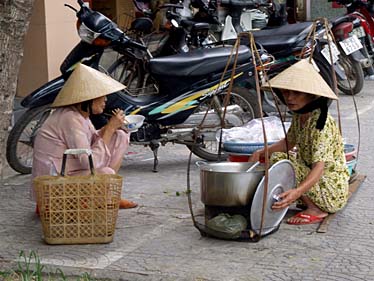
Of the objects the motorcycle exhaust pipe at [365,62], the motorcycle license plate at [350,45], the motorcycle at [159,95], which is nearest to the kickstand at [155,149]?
the motorcycle at [159,95]

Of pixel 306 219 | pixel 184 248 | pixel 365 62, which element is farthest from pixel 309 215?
pixel 365 62

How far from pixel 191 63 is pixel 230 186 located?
225 centimetres

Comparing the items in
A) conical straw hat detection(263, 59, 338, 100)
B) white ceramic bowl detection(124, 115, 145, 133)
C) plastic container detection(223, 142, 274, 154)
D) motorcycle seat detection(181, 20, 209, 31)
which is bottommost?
plastic container detection(223, 142, 274, 154)

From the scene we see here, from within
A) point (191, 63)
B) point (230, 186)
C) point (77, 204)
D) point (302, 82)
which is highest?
point (302, 82)

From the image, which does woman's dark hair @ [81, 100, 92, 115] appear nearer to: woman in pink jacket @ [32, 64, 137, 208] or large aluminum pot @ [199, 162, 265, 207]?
woman in pink jacket @ [32, 64, 137, 208]

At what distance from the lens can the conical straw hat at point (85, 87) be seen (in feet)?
17.8

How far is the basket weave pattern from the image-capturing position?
16.2 ft

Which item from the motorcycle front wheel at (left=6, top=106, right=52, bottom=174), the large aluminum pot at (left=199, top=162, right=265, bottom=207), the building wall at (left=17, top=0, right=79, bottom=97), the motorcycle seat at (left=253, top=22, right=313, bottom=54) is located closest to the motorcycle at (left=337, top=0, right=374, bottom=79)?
the motorcycle seat at (left=253, top=22, right=313, bottom=54)

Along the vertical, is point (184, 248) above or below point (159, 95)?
below

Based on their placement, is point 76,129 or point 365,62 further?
point 365,62

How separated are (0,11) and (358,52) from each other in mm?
7061

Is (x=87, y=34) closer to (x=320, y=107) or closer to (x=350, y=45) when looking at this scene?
(x=320, y=107)

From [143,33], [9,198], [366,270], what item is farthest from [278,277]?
[143,33]

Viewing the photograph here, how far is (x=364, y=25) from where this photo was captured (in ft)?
36.1
